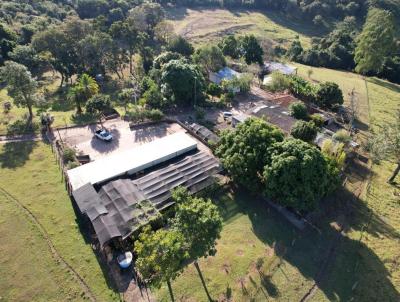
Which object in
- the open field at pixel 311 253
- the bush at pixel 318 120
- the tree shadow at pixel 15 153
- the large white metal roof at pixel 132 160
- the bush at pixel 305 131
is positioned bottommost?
the tree shadow at pixel 15 153

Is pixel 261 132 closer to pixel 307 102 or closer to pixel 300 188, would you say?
pixel 300 188

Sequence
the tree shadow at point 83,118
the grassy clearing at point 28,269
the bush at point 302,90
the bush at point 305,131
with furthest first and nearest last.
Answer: the bush at point 302,90 < the tree shadow at point 83,118 < the bush at point 305,131 < the grassy clearing at point 28,269

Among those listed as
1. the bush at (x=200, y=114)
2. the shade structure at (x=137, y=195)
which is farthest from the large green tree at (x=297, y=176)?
the bush at (x=200, y=114)

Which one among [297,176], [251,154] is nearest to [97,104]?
[251,154]

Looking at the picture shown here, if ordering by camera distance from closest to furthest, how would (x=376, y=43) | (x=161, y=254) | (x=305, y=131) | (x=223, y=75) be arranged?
(x=161, y=254) < (x=305, y=131) < (x=223, y=75) < (x=376, y=43)

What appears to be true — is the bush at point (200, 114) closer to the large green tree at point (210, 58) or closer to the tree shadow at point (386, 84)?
the large green tree at point (210, 58)

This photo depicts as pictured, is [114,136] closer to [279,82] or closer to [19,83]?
[19,83]

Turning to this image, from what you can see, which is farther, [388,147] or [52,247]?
[388,147]
